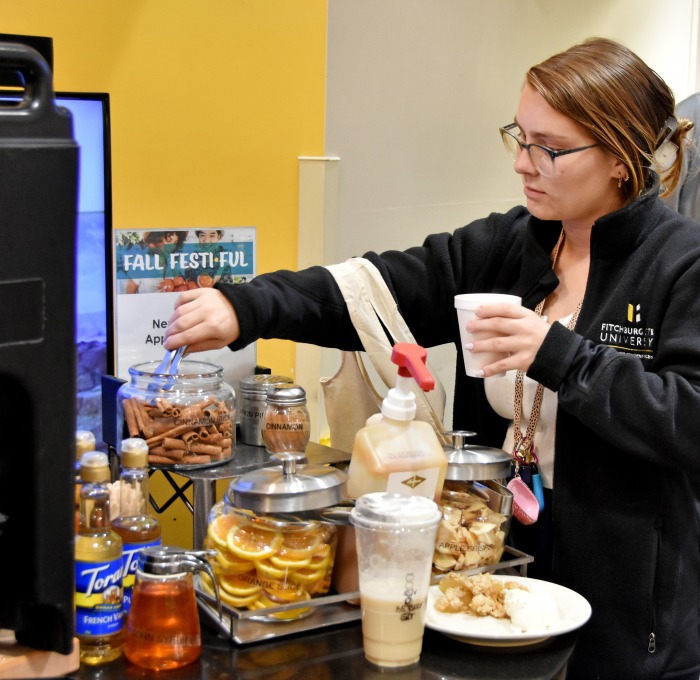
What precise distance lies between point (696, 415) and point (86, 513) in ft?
2.74

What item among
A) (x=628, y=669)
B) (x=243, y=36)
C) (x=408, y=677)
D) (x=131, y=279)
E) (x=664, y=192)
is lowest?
(x=628, y=669)

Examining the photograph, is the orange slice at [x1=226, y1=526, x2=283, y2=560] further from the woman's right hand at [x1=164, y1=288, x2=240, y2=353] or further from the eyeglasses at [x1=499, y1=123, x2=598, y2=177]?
the eyeglasses at [x1=499, y1=123, x2=598, y2=177]

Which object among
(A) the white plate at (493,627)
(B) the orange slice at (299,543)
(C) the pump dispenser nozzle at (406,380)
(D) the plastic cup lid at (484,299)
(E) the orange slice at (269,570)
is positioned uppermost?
(D) the plastic cup lid at (484,299)

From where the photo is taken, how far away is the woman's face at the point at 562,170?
161cm

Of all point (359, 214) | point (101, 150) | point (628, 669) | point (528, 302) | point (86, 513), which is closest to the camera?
point (86, 513)

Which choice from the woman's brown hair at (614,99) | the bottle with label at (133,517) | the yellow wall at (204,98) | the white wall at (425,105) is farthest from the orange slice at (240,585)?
the white wall at (425,105)

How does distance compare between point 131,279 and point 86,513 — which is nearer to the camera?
point 86,513

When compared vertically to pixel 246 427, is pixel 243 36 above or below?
above

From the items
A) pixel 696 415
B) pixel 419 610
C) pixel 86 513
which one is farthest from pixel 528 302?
pixel 86 513

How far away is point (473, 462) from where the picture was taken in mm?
1386

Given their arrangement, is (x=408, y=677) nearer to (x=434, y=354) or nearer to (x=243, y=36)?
(x=243, y=36)

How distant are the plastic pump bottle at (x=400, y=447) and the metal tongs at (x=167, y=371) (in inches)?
17.4

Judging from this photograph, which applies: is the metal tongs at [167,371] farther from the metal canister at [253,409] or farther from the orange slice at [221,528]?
the orange slice at [221,528]

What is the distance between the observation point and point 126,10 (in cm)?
199
